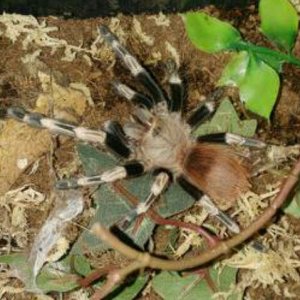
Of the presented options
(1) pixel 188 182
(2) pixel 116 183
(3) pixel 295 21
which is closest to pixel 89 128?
(2) pixel 116 183

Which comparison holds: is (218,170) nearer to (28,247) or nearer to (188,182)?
(188,182)

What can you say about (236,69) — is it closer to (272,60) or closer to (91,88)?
(272,60)

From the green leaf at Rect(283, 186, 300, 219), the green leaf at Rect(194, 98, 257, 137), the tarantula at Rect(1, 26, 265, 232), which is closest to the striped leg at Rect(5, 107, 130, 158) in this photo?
the tarantula at Rect(1, 26, 265, 232)

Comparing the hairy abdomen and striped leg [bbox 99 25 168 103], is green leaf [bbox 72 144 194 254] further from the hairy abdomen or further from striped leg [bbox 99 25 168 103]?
striped leg [bbox 99 25 168 103]

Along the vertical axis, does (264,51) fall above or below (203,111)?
above

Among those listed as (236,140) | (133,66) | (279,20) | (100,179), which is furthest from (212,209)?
(279,20)
